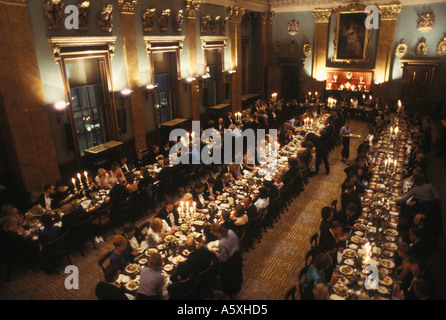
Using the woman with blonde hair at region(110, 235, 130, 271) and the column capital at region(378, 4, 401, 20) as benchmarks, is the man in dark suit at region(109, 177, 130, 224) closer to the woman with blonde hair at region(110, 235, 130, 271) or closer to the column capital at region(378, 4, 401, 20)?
the woman with blonde hair at region(110, 235, 130, 271)

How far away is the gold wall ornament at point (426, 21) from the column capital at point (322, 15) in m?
4.95

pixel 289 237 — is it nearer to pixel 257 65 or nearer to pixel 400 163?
pixel 400 163

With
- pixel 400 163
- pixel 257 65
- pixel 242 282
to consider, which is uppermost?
pixel 257 65

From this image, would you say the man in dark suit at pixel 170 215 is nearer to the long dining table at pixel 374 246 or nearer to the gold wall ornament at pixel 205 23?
the long dining table at pixel 374 246

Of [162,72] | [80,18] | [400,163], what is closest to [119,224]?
[80,18]

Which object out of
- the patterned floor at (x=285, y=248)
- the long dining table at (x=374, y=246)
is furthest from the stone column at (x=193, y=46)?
the long dining table at (x=374, y=246)

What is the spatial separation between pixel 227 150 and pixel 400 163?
5.64 metres

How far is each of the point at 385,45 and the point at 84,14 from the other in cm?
1628

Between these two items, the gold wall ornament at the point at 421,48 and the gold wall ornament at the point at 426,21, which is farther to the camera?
the gold wall ornament at the point at 421,48

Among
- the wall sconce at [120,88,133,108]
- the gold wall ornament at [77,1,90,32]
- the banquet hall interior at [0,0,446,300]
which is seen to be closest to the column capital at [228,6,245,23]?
the banquet hall interior at [0,0,446,300]

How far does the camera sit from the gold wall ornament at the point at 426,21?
16.9 m

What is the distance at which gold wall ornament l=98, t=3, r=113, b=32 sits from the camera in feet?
33.0

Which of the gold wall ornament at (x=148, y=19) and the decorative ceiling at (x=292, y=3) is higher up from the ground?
the decorative ceiling at (x=292, y=3)

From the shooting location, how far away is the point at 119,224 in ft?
27.9
